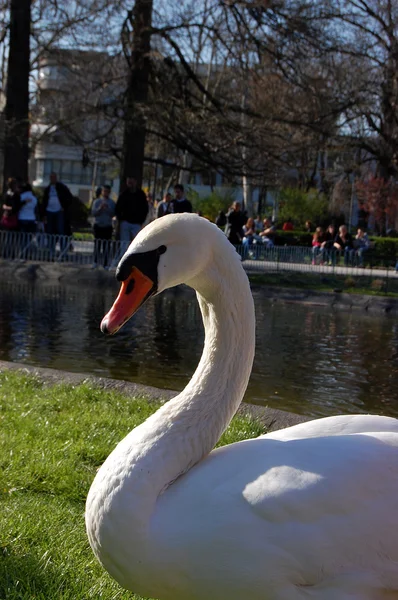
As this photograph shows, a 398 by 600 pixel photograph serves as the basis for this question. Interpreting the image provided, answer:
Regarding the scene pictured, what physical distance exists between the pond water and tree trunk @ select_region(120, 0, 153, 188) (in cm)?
486

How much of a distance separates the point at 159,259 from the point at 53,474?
5.44 feet

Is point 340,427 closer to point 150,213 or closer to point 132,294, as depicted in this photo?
point 132,294

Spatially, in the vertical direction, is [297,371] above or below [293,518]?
below

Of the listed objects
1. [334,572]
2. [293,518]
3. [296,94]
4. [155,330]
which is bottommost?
[155,330]

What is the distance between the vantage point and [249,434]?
448 cm

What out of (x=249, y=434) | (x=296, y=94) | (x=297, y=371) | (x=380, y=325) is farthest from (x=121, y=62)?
(x=249, y=434)

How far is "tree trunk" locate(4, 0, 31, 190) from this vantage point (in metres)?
17.6

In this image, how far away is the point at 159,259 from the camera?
255 centimetres

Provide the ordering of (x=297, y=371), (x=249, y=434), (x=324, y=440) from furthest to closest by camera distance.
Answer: (x=297, y=371)
(x=249, y=434)
(x=324, y=440)

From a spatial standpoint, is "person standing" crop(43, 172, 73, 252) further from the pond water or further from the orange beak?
the orange beak

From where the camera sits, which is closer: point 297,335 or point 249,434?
point 249,434

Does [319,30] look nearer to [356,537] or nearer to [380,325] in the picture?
[380,325]

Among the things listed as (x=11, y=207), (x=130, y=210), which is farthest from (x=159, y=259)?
(x=11, y=207)

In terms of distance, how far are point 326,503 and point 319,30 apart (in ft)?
50.6
